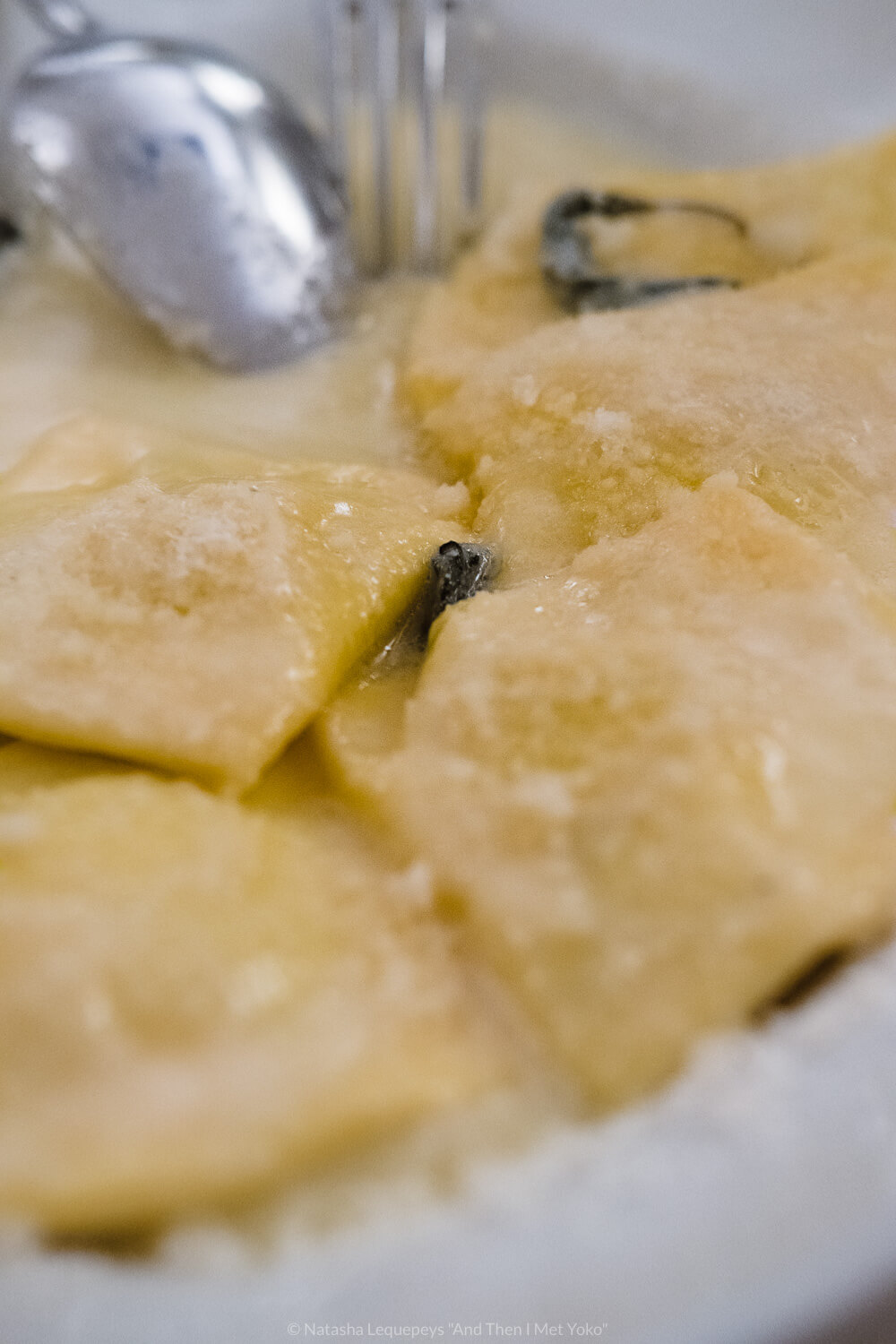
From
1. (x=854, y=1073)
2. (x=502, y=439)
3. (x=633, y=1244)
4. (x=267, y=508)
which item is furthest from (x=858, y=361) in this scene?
(x=633, y=1244)

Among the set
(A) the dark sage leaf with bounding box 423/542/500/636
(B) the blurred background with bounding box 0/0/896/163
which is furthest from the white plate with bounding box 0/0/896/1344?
(B) the blurred background with bounding box 0/0/896/163

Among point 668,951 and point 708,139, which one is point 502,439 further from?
point 708,139

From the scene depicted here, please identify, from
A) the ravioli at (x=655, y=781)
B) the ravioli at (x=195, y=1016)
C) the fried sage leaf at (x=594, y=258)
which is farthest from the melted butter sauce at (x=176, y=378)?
the ravioli at (x=195, y=1016)

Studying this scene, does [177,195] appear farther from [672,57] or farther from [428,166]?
[672,57]

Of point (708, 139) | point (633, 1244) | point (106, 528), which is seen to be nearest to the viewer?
point (633, 1244)

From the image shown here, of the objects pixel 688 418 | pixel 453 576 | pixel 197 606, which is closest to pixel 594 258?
pixel 688 418

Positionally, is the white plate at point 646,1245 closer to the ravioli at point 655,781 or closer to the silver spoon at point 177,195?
the ravioli at point 655,781
